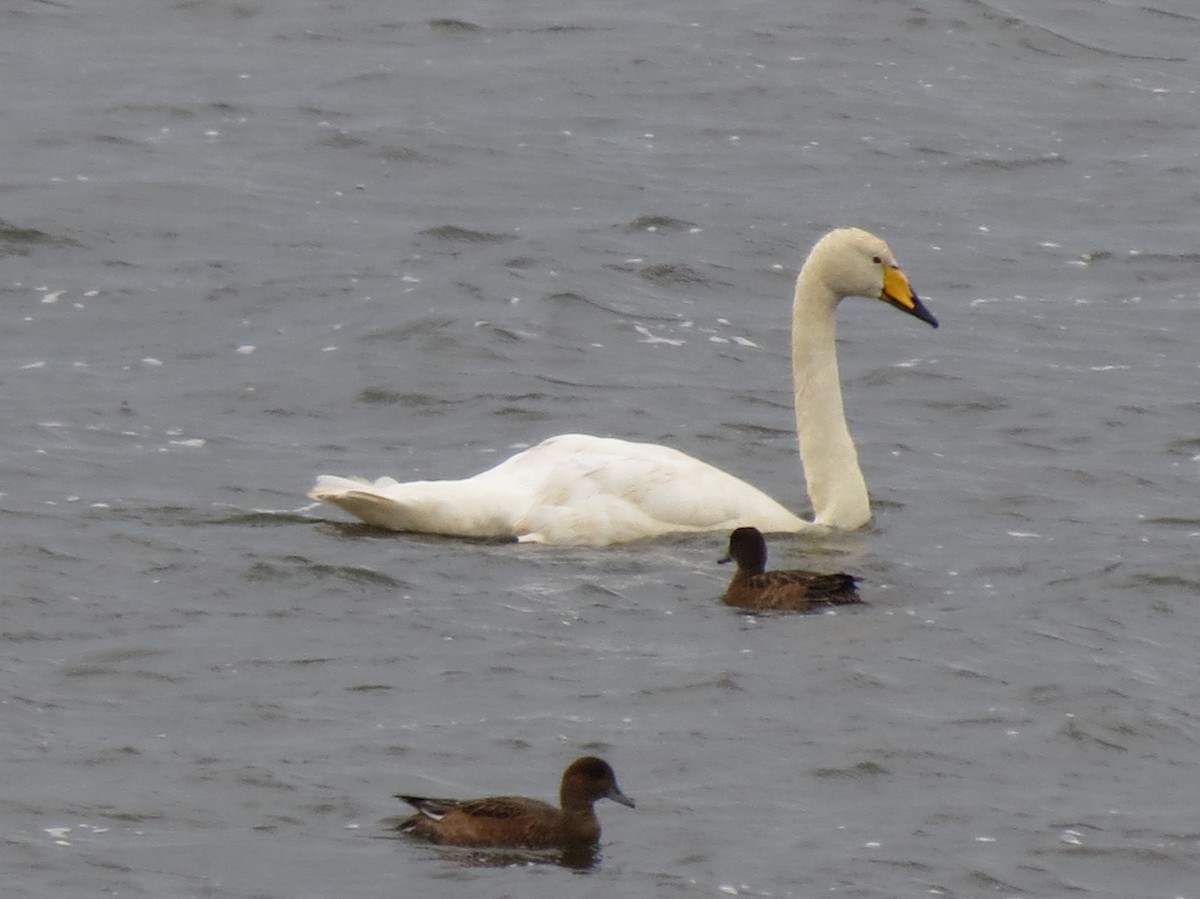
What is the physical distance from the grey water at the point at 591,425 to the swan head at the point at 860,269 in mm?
939

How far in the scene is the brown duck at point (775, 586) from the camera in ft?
33.5

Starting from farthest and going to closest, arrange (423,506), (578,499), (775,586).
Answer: (578,499)
(423,506)
(775,586)

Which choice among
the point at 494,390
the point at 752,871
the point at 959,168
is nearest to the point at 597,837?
the point at 752,871

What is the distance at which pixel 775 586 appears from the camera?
1024cm

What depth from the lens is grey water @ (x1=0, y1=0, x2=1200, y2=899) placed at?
8.02 metres

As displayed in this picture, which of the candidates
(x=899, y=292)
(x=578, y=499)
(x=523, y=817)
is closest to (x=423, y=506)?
(x=578, y=499)

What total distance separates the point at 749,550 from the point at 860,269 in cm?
235

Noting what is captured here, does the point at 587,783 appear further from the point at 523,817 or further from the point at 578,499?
the point at 578,499

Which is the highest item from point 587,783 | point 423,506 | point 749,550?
point 587,783

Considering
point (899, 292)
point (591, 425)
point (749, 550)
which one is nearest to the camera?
point (749, 550)

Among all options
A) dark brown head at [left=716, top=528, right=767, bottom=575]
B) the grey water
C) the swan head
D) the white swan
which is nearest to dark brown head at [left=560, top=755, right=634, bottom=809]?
the grey water

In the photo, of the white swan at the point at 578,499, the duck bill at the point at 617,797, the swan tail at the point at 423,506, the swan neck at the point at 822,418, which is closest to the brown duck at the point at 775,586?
the white swan at the point at 578,499

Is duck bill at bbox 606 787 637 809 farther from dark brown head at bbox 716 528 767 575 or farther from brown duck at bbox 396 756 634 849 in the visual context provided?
dark brown head at bbox 716 528 767 575

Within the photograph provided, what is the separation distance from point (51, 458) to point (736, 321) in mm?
4941
